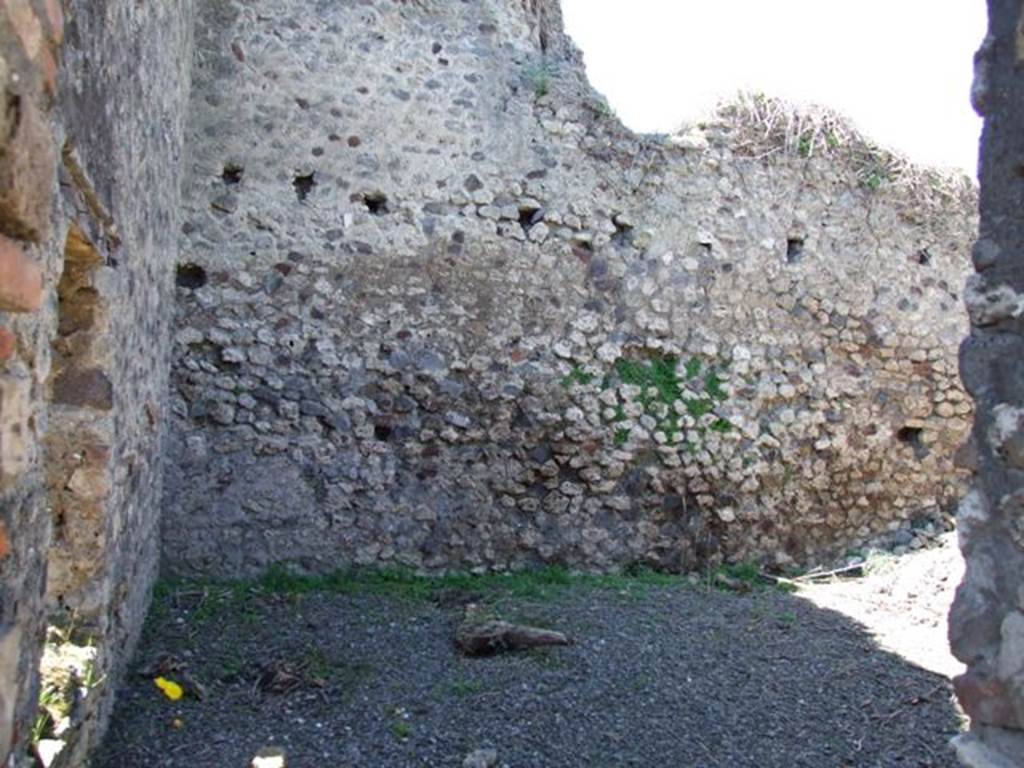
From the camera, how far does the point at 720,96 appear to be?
7.29 m

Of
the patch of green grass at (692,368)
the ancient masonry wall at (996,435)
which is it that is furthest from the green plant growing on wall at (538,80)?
the ancient masonry wall at (996,435)

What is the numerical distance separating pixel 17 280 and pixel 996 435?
197 cm

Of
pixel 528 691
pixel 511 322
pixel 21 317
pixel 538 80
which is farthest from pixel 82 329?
pixel 538 80

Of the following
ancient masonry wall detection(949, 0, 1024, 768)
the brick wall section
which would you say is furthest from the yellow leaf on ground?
ancient masonry wall detection(949, 0, 1024, 768)

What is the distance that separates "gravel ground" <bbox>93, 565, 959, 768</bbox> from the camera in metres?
3.48

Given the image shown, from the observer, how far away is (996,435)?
2.06 metres

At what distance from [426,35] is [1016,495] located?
5.43m

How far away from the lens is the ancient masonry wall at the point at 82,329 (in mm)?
1627

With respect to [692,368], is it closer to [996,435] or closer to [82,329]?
[82,329]

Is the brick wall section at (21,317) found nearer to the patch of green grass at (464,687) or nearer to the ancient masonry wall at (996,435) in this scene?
the ancient masonry wall at (996,435)

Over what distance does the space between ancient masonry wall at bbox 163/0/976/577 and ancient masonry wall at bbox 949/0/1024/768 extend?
4.07m

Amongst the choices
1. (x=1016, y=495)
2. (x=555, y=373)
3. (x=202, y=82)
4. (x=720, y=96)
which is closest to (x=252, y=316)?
A: (x=202, y=82)

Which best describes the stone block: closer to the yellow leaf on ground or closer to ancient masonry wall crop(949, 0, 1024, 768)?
the yellow leaf on ground

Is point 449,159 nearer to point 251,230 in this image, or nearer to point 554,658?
point 251,230
